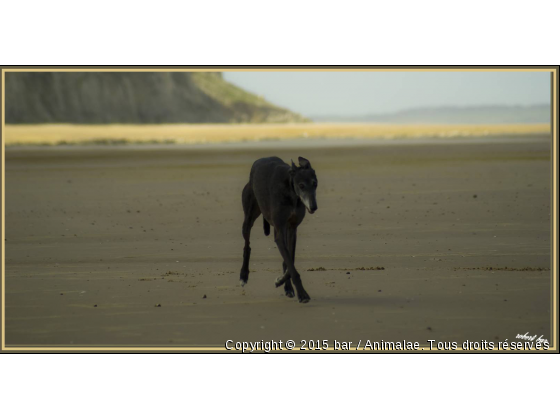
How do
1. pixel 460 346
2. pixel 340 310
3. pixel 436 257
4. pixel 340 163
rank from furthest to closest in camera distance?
pixel 340 163 → pixel 436 257 → pixel 340 310 → pixel 460 346

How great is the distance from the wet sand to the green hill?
101 metres

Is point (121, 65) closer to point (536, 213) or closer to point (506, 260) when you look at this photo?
point (506, 260)

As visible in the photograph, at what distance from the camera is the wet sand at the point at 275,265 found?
344 inches

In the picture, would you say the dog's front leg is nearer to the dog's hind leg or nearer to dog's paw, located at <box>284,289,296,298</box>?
dog's paw, located at <box>284,289,296,298</box>

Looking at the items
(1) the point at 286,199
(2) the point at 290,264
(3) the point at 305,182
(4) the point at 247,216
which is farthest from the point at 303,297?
(4) the point at 247,216

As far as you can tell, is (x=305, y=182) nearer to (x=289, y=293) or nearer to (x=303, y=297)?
(x=303, y=297)

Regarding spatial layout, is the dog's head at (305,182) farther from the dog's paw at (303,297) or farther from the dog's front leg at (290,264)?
the dog's paw at (303,297)

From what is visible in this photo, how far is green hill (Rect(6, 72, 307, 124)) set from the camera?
120625 mm

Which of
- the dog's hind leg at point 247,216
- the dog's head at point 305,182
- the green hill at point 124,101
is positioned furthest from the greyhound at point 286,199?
the green hill at point 124,101

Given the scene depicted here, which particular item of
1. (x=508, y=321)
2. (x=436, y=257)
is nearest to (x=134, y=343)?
(x=508, y=321)

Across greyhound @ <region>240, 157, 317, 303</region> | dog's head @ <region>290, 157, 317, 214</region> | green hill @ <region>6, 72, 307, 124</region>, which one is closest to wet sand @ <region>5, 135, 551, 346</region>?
greyhound @ <region>240, 157, 317, 303</region>

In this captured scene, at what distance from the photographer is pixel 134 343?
832cm

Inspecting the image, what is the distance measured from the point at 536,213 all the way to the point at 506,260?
543 centimetres

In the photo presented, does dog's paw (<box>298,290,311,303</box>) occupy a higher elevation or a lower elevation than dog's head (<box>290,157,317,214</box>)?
lower
